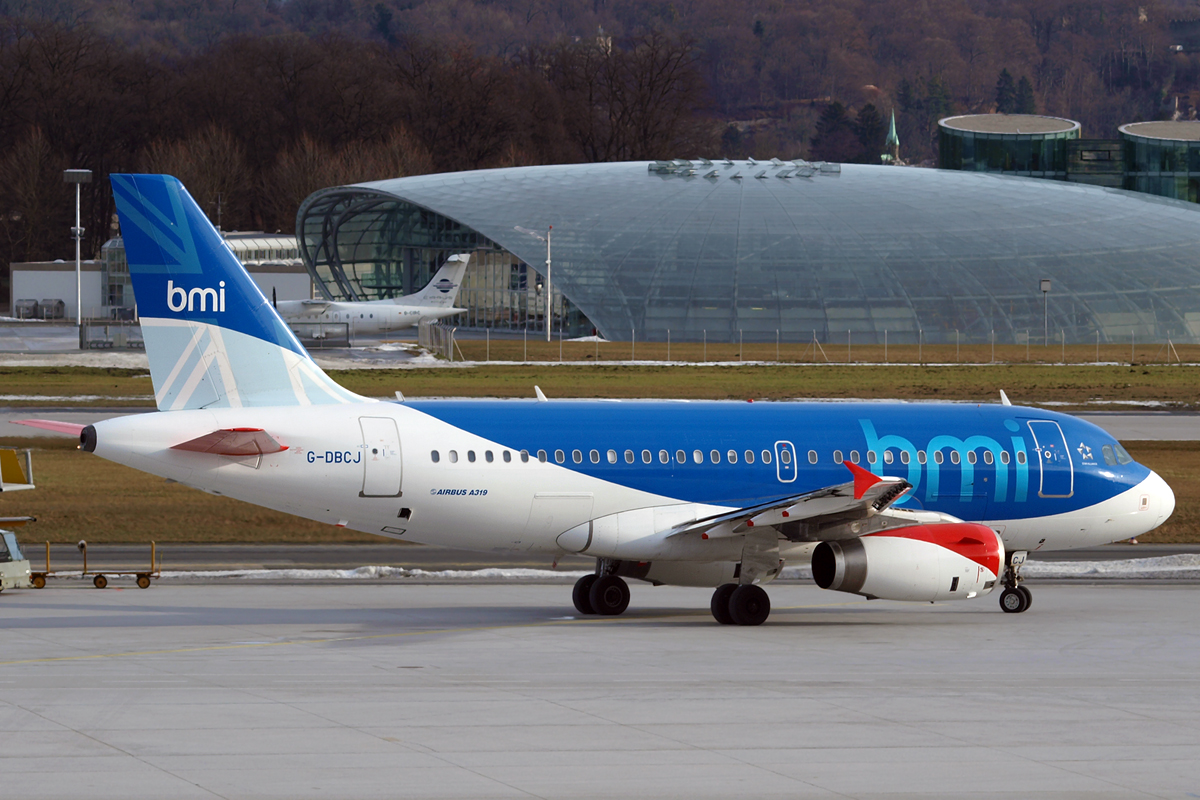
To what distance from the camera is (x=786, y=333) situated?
10425 cm

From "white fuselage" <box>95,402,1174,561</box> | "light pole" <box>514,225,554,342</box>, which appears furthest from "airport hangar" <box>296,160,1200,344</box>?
"white fuselage" <box>95,402,1174,561</box>

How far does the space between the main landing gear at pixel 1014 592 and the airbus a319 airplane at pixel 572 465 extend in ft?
2.68

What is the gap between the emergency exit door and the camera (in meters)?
23.9

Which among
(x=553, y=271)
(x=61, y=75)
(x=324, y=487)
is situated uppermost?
(x=61, y=75)

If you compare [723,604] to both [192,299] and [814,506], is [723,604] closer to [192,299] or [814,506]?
[814,506]

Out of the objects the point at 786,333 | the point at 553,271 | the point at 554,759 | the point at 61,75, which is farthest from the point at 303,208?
the point at 554,759

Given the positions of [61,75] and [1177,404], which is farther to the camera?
[61,75]

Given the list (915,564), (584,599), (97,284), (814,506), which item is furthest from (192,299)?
(97,284)

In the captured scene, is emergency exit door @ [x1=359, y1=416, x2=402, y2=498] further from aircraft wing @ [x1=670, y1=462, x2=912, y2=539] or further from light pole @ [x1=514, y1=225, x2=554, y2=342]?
light pole @ [x1=514, y1=225, x2=554, y2=342]

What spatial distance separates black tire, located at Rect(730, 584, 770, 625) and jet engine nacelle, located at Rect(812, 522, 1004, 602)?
1325mm

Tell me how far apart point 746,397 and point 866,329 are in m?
41.0

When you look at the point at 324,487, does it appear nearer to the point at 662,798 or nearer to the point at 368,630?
the point at 368,630

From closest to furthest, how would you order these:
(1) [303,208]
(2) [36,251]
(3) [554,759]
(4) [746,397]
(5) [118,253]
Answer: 1. (3) [554,759]
2. (4) [746,397]
3. (1) [303,208]
4. (5) [118,253]
5. (2) [36,251]

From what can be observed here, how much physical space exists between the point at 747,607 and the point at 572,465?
3.77m
